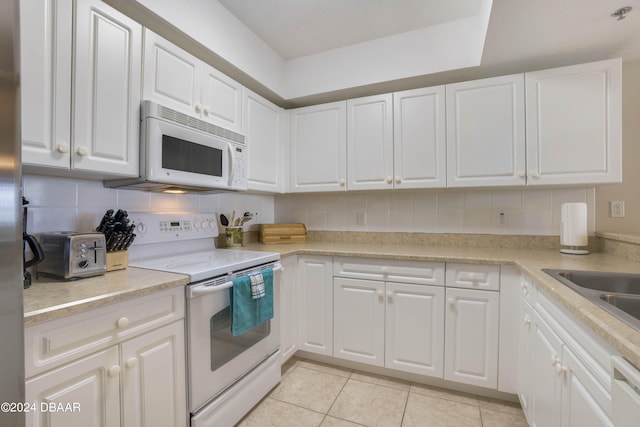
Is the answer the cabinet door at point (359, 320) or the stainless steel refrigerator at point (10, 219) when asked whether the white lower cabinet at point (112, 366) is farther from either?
the cabinet door at point (359, 320)

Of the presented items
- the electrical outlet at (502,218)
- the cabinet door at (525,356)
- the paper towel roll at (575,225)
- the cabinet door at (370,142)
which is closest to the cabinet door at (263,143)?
the cabinet door at (370,142)

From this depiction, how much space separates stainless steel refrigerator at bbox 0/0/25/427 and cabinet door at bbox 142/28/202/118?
101 cm

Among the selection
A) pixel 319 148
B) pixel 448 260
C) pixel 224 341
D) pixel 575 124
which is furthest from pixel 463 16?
pixel 224 341

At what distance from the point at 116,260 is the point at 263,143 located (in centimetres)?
133

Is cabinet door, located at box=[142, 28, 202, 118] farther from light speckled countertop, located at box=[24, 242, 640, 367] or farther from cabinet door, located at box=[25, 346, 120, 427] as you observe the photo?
cabinet door, located at box=[25, 346, 120, 427]

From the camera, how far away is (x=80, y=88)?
1.19 m

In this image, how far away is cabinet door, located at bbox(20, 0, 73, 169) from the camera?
104 cm

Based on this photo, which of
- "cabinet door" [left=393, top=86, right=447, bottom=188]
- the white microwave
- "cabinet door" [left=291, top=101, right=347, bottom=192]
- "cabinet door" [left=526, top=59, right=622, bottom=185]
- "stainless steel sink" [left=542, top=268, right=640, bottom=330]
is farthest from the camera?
"cabinet door" [left=291, top=101, right=347, bottom=192]

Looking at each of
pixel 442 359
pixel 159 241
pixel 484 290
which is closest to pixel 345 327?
pixel 442 359

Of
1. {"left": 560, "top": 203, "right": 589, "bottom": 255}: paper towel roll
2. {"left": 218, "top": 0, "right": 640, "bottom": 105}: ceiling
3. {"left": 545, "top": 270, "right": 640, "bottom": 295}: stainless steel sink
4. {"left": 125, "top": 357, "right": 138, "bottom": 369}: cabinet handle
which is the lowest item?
{"left": 125, "top": 357, "right": 138, "bottom": 369}: cabinet handle

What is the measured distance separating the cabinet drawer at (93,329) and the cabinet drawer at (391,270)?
1121 millimetres

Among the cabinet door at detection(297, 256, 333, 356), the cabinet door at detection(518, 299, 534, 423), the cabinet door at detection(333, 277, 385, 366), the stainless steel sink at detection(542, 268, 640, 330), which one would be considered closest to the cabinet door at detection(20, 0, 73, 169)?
the cabinet door at detection(297, 256, 333, 356)

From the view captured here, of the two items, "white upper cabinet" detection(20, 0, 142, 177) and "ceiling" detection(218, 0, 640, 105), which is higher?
"ceiling" detection(218, 0, 640, 105)

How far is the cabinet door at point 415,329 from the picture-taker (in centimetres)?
183
